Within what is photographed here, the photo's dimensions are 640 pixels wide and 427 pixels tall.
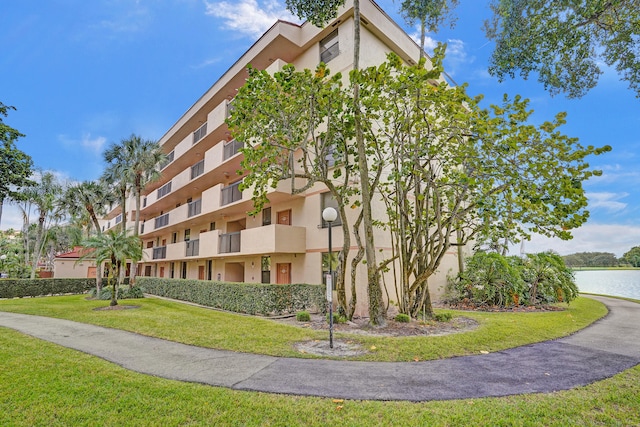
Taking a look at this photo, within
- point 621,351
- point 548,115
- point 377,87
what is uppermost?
point 377,87

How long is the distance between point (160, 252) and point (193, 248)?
819cm

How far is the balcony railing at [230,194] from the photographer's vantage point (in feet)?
61.8

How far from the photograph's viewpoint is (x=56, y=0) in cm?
1599

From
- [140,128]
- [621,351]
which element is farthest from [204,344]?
[140,128]

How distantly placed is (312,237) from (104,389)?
37.1 ft

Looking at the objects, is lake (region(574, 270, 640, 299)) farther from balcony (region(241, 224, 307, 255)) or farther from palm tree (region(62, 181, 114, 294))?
palm tree (region(62, 181, 114, 294))

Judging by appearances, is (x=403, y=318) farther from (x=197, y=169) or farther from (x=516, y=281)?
(x=197, y=169)

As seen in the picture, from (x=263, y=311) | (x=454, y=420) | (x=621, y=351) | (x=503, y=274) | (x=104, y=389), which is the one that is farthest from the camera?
(x=503, y=274)

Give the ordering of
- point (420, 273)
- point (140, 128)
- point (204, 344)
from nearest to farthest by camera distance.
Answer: point (204, 344) < point (420, 273) < point (140, 128)

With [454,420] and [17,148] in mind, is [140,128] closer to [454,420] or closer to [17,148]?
[17,148]

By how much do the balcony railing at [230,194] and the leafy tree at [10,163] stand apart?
8809mm

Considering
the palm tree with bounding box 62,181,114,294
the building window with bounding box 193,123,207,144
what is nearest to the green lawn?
the palm tree with bounding box 62,181,114,294

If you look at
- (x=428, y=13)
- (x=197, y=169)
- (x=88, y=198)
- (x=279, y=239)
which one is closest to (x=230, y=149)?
(x=197, y=169)

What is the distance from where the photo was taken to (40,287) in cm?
2555
